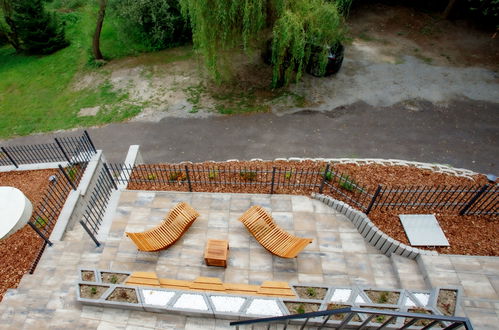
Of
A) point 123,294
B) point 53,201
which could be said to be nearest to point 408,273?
point 123,294

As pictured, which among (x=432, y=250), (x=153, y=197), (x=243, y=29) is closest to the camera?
(x=432, y=250)

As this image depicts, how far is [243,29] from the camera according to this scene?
45.8 ft

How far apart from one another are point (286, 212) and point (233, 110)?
25.9 feet

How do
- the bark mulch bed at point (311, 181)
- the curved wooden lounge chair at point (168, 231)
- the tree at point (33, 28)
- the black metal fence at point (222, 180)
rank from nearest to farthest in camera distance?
the curved wooden lounge chair at point (168, 231) → the bark mulch bed at point (311, 181) → the black metal fence at point (222, 180) → the tree at point (33, 28)

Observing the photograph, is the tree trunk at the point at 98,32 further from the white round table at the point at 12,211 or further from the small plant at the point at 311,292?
the small plant at the point at 311,292

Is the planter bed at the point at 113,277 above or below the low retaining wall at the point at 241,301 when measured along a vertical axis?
below

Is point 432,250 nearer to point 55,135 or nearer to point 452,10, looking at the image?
point 55,135

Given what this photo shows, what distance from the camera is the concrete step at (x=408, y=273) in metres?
7.32

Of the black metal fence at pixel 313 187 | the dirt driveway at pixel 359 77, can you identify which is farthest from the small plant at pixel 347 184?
the dirt driveway at pixel 359 77

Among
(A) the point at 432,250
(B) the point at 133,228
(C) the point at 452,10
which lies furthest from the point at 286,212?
(C) the point at 452,10

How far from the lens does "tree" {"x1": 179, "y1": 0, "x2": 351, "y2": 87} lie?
12758 millimetres

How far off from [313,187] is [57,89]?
58.9ft

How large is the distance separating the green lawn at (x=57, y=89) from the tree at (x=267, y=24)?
5948 millimetres

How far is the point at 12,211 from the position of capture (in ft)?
23.4
